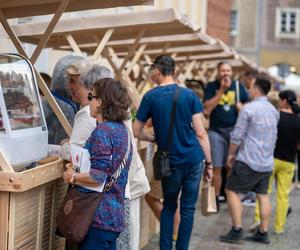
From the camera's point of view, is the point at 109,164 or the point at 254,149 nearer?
the point at 109,164

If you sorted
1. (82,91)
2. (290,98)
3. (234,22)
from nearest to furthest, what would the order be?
(82,91) < (290,98) < (234,22)

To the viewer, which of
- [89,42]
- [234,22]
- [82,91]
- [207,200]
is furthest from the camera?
[234,22]

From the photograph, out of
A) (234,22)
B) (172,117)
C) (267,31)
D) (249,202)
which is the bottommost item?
(249,202)

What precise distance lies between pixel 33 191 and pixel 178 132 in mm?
1929

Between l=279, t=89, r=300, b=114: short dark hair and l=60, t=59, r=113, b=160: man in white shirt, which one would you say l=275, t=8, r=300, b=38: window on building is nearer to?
l=279, t=89, r=300, b=114: short dark hair

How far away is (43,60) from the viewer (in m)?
8.80

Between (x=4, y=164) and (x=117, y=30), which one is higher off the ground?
(x=117, y=30)

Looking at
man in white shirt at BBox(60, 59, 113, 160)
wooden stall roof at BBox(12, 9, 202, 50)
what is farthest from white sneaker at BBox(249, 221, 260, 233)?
man in white shirt at BBox(60, 59, 113, 160)

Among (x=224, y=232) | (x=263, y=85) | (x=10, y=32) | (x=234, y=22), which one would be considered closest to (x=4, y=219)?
(x=10, y=32)

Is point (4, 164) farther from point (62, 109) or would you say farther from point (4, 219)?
point (62, 109)

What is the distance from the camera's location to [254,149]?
7086 millimetres

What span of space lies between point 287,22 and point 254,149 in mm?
38958

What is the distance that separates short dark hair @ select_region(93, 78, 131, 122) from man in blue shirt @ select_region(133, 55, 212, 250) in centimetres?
169

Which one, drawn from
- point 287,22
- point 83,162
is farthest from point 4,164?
point 287,22
